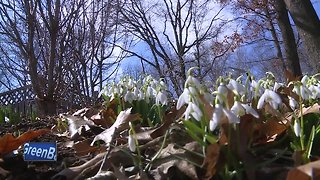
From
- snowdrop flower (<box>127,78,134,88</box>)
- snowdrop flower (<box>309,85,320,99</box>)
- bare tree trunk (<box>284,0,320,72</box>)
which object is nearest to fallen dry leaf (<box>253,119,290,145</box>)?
snowdrop flower (<box>309,85,320,99</box>)

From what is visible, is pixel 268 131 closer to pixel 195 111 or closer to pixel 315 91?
pixel 195 111

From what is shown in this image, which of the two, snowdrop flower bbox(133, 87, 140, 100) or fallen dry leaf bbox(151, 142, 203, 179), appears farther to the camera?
snowdrop flower bbox(133, 87, 140, 100)

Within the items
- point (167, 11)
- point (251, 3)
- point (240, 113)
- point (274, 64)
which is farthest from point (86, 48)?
point (274, 64)

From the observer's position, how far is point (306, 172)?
0.87 meters

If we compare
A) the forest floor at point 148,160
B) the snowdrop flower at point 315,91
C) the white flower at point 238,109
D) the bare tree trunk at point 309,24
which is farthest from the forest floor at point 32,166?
the bare tree trunk at point 309,24

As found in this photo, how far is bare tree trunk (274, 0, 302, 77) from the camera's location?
11.2m

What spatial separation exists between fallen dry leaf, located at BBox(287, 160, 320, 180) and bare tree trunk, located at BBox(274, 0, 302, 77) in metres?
10.6

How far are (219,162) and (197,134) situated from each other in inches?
6.9

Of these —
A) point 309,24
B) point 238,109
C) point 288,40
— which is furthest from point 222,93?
point 288,40

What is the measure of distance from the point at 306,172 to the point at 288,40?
1121cm

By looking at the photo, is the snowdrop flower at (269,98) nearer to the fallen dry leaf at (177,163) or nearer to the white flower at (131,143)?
the fallen dry leaf at (177,163)

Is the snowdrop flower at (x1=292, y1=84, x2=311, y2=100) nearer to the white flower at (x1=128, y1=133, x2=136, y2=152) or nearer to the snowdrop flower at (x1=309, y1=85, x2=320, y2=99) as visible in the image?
the snowdrop flower at (x1=309, y1=85, x2=320, y2=99)

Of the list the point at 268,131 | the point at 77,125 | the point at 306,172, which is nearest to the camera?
the point at 306,172

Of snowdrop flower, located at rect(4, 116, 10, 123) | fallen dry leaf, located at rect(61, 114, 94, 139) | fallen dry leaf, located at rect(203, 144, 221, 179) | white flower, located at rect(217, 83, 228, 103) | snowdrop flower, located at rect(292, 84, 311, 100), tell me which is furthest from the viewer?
snowdrop flower, located at rect(4, 116, 10, 123)
